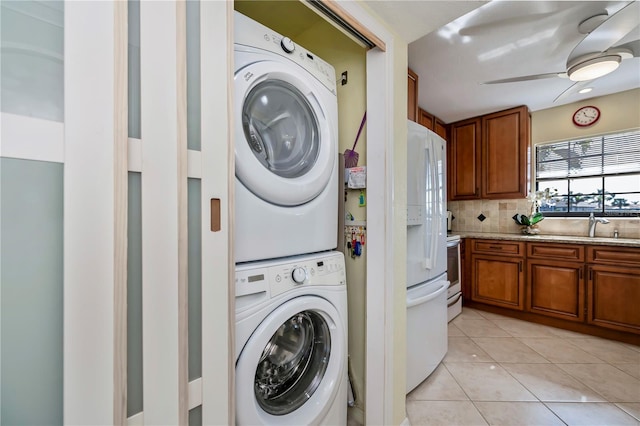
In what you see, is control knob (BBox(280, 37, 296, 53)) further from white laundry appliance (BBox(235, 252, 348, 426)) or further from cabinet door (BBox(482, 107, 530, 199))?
cabinet door (BBox(482, 107, 530, 199))

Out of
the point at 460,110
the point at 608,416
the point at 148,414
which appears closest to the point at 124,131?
the point at 148,414

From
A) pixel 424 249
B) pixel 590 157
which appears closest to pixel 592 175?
pixel 590 157

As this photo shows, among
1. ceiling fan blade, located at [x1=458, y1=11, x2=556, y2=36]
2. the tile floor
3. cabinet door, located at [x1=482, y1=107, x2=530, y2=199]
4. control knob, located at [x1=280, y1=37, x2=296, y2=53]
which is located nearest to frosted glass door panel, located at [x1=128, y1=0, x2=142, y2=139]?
control knob, located at [x1=280, y1=37, x2=296, y2=53]

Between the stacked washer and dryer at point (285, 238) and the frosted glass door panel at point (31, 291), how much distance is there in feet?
1.38

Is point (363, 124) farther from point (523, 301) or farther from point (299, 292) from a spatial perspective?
point (523, 301)

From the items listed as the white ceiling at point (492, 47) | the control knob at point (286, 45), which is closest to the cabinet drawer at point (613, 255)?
the white ceiling at point (492, 47)

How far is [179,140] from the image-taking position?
1.99ft

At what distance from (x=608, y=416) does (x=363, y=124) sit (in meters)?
2.08

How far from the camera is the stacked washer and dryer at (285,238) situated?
2.93ft

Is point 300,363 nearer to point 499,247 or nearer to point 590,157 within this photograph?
point 499,247

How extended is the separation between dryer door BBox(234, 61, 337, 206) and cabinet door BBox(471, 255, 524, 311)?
270 cm

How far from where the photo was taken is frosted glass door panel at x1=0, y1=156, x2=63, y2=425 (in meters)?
0.46

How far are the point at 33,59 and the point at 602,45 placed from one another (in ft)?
8.25

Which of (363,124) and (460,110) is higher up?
(460,110)
